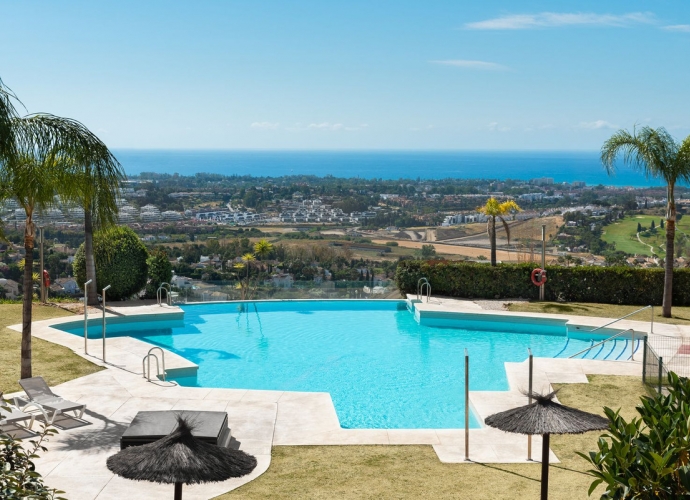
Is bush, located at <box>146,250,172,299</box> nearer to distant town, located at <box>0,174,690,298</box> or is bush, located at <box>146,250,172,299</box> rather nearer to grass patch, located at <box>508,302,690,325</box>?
distant town, located at <box>0,174,690,298</box>

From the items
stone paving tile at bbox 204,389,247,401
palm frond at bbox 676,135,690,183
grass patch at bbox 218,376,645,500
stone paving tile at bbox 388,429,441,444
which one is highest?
palm frond at bbox 676,135,690,183

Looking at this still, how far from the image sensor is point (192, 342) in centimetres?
1786

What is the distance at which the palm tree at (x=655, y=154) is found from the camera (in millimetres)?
17812

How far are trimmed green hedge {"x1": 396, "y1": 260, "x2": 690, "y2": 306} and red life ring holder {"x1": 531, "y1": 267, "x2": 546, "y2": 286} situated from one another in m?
0.44

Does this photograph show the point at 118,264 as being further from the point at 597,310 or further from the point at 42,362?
the point at 597,310

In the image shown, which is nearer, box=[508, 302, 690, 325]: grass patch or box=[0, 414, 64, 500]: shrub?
box=[0, 414, 64, 500]: shrub

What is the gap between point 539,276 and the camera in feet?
69.1

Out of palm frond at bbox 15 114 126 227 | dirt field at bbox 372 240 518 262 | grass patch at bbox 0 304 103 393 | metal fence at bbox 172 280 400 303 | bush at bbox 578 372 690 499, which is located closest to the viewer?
bush at bbox 578 372 690 499

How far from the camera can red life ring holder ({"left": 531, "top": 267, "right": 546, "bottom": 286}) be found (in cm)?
2097

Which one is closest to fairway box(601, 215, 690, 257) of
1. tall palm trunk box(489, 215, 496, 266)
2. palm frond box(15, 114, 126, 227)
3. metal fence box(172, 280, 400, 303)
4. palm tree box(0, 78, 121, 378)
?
tall palm trunk box(489, 215, 496, 266)

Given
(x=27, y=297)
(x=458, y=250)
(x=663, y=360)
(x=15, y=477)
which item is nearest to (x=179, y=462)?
(x=15, y=477)

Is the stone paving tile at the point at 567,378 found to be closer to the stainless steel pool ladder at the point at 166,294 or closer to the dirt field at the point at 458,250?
the stainless steel pool ladder at the point at 166,294

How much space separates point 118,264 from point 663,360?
556 inches

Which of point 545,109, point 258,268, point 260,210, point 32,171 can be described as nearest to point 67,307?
point 258,268
